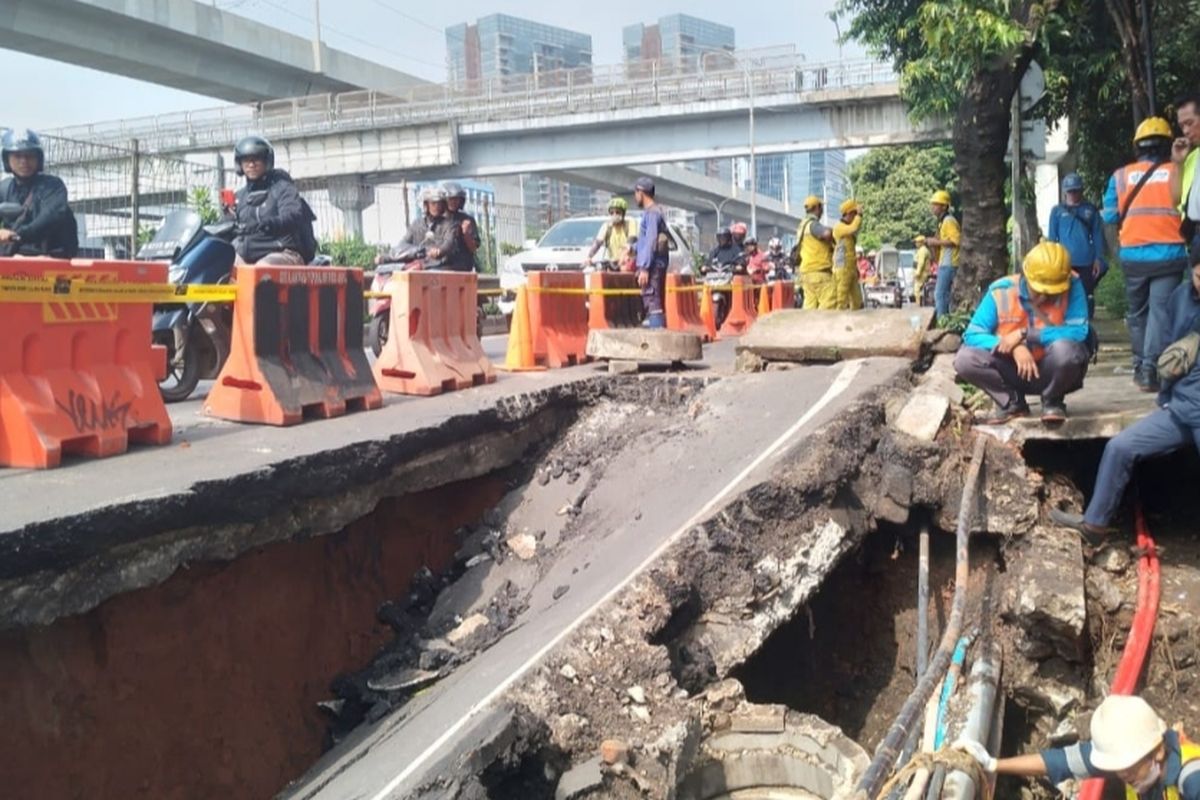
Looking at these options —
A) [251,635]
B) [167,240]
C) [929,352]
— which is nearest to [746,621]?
[251,635]

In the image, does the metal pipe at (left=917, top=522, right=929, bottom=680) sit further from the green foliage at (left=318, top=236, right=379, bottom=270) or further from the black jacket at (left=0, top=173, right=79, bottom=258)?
the green foliage at (left=318, top=236, right=379, bottom=270)

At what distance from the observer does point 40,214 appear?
717 cm

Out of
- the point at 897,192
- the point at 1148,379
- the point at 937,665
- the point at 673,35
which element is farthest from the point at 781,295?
the point at 673,35

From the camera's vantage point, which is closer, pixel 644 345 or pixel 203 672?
pixel 203 672

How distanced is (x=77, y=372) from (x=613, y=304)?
21.1 feet

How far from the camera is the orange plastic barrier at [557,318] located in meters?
9.55

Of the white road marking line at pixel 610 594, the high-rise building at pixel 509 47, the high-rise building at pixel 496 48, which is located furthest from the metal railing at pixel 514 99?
the high-rise building at pixel 496 48

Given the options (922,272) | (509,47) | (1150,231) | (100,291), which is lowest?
(922,272)

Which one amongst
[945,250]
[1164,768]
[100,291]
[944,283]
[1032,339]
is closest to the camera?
[1164,768]

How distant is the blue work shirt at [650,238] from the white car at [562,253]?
372 centimetres

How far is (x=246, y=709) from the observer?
5.20 m

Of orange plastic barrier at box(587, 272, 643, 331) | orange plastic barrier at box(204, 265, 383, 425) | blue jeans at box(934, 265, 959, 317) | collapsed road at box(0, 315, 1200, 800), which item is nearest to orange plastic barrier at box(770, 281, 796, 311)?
blue jeans at box(934, 265, 959, 317)

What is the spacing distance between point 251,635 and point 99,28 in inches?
1294

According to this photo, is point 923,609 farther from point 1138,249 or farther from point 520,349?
point 520,349
